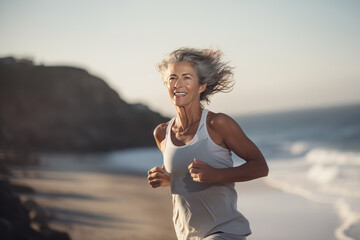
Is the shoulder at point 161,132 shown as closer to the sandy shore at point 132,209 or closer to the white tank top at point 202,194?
the white tank top at point 202,194

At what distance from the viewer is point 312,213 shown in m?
6.71

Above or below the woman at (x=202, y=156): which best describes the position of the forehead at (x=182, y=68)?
above

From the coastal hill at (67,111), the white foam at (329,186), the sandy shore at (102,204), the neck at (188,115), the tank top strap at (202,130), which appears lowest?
the tank top strap at (202,130)

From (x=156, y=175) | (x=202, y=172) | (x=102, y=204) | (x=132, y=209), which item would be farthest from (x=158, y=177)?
(x=102, y=204)

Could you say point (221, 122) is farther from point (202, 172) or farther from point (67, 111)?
point (67, 111)

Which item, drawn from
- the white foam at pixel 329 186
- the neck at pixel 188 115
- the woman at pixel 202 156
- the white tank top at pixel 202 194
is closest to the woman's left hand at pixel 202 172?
the woman at pixel 202 156

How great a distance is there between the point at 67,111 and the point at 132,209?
11.0m

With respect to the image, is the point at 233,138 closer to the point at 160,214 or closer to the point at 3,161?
the point at 160,214

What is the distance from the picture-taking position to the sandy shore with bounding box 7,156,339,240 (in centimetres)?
535

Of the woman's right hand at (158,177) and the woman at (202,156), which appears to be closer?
the woman at (202,156)

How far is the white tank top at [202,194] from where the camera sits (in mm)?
1967

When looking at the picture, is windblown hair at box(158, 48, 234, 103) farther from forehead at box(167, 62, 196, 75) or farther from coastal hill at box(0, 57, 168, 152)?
coastal hill at box(0, 57, 168, 152)

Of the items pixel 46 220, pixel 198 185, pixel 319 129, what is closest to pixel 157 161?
pixel 46 220

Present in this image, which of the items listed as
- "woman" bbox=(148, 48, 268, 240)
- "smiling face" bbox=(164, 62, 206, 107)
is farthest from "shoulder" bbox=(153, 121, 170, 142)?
"smiling face" bbox=(164, 62, 206, 107)
